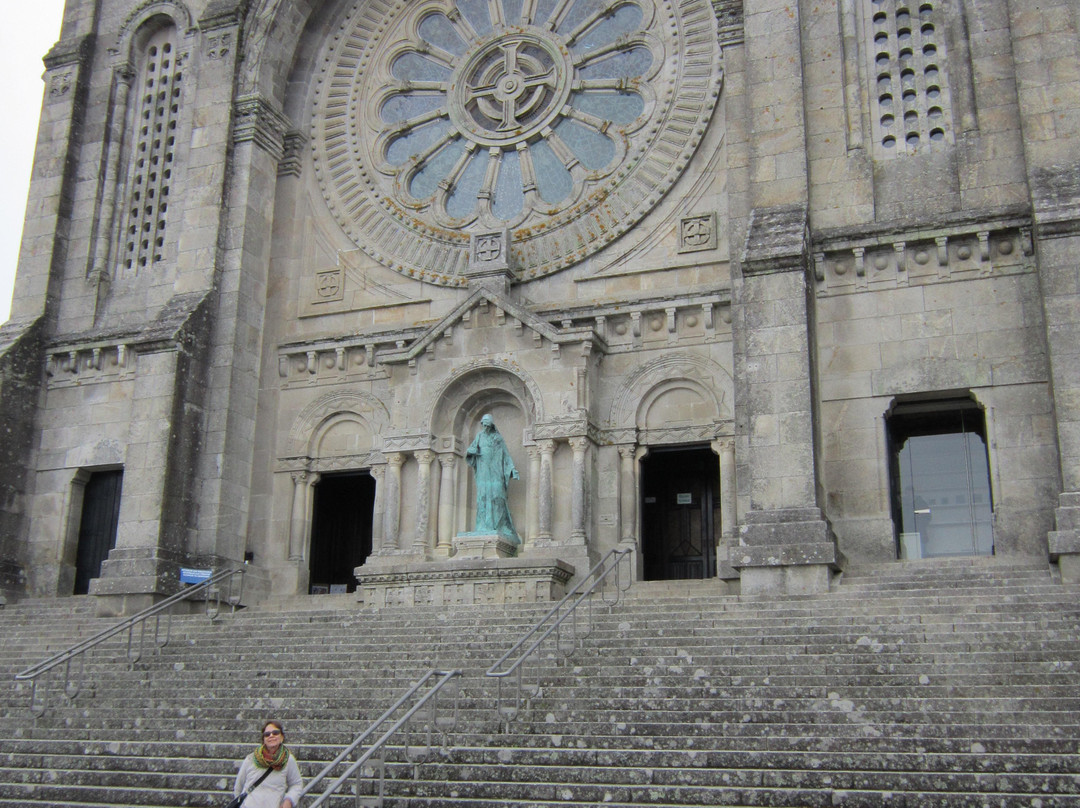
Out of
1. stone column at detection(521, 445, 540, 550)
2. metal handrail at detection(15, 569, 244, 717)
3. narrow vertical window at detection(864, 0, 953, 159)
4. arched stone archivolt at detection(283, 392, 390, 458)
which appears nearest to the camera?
metal handrail at detection(15, 569, 244, 717)

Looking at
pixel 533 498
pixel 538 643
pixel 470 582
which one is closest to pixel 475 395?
pixel 533 498

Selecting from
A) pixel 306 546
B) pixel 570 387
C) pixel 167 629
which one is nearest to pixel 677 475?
pixel 570 387

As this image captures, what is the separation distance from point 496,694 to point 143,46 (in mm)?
16953

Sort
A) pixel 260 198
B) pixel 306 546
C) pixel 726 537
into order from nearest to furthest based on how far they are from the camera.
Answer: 1. pixel 726 537
2. pixel 306 546
3. pixel 260 198

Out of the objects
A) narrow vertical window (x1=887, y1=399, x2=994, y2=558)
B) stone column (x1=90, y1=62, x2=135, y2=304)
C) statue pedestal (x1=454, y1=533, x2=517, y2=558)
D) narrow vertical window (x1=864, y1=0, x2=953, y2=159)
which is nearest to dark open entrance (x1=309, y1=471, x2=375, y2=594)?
statue pedestal (x1=454, y1=533, x2=517, y2=558)

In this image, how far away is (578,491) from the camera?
18.4 metres

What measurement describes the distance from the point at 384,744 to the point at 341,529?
42.5 feet

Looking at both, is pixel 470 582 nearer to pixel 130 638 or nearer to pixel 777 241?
pixel 130 638

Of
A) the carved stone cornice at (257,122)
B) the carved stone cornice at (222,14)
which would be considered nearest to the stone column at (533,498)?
the carved stone cornice at (257,122)

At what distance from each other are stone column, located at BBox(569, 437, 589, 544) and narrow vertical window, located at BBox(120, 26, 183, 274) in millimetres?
9338

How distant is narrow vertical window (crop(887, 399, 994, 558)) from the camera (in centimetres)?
1684

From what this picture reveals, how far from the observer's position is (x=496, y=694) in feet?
41.2

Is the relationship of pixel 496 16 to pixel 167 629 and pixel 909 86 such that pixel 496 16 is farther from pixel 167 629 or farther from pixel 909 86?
pixel 167 629

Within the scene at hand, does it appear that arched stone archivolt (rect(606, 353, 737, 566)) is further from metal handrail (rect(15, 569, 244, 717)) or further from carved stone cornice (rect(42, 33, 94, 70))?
carved stone cornice (rect(42, 33, 94, 70))
